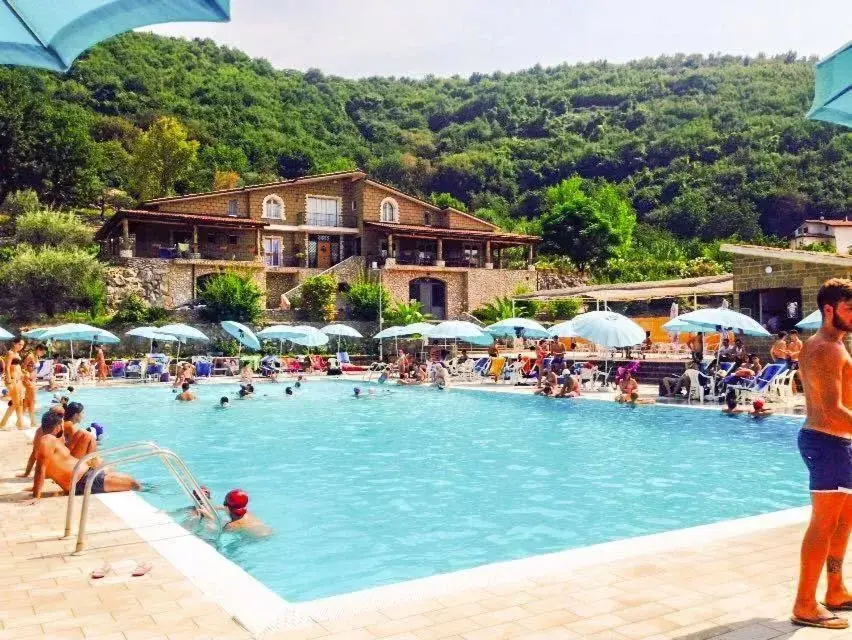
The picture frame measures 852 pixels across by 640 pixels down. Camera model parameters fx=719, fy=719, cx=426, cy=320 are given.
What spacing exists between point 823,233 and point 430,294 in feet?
132

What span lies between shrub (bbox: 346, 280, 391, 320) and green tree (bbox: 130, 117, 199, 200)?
26405mm

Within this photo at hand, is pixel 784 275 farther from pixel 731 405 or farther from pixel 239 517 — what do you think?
pixel 239 517

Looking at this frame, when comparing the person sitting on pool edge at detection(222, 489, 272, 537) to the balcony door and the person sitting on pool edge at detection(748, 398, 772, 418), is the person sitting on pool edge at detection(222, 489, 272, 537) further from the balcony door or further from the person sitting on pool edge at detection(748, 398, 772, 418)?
the balcony door

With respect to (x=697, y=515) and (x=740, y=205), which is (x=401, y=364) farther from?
(x=740, y=205)

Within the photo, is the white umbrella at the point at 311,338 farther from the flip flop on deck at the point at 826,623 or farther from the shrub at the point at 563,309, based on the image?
the flip flop on deck at the point at 826,623

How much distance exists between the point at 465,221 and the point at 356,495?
126ft

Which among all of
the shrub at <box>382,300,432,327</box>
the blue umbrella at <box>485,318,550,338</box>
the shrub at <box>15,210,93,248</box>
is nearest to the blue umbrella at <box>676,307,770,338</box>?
the blue umbrella at <box>485,318,550,338</box>

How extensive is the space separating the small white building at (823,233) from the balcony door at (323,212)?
131 feet

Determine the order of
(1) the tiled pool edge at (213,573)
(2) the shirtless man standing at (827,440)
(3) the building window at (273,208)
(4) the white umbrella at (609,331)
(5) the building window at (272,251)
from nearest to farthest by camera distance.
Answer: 1. (2) the shirtless man standing at (827,440)
2. (1) the tiled pool edge at (213,573)
3. (4) the white umbrella at (609,331)
4. (5) the building window at (272,251)
5. (3) the building window at (273,208)

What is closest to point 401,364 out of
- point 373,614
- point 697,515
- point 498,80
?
point 697,515

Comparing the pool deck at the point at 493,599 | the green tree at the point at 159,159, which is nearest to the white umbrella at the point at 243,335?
the pool deck at the point at 493,599

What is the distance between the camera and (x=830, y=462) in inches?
128

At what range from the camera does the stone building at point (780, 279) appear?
18359 millimetres

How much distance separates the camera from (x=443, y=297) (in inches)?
1646
